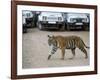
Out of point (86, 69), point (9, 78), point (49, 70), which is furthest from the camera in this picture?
point (86, 69)

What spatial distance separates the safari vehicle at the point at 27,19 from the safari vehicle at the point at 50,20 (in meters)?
0.08

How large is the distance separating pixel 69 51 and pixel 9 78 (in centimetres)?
63

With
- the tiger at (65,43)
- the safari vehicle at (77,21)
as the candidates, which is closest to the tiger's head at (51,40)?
the tiger at (65,43)

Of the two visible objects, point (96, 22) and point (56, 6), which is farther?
point (96, 22)

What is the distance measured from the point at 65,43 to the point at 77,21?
0.25 metres

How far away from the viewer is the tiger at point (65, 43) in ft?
6.14

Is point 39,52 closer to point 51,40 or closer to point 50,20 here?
point 51,40

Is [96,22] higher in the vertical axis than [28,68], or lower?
higher

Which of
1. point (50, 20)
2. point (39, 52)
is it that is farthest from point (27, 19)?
point (39, 52)

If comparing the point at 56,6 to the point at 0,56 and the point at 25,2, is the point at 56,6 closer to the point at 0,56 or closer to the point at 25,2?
the point at 25,2

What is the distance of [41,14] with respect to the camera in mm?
1828

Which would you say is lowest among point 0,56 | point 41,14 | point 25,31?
point 0,56

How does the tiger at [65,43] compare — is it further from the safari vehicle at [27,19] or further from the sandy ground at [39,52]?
the safari vehicle at [27,19]

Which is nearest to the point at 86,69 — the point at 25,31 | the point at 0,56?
the point at 25,31
